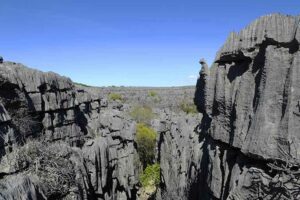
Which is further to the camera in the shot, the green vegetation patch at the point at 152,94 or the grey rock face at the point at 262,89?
the green vegetation patch at the point at 152,94

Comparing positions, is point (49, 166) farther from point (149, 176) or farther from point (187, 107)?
point (187, 107)

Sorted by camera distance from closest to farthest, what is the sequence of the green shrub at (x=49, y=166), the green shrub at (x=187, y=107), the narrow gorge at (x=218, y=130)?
the narrow gorge at (x=218, y=130) < the green shrub at (x=49, y=166) < the green shrub at (x=187, y=107)

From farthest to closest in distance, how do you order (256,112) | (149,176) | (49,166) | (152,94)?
(152,94) → (149,176) → (49,166) → (256,112)

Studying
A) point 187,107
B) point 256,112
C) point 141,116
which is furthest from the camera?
point 187,107

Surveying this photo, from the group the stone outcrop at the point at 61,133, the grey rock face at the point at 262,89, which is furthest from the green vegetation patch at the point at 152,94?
the grey rock face at the point at 262,89

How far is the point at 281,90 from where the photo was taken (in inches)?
417

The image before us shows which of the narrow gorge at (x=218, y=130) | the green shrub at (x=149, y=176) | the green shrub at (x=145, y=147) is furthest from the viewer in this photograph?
the green shrub at (x=145, y=147)

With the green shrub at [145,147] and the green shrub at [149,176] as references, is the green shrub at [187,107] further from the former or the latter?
the green shrub at [149,176]

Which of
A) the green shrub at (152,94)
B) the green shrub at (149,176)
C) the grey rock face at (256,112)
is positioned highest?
the grey rock face at (256,112)

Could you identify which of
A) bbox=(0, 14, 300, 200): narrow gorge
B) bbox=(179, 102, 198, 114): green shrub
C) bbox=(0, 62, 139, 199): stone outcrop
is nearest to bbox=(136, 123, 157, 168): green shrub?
bbox=(0, 62, 139, 199): stone outcrop

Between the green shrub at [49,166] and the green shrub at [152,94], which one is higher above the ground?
the green shrub at [49,166]

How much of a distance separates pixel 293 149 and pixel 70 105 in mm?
16094

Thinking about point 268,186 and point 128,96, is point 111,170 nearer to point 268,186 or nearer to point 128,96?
point 268,186

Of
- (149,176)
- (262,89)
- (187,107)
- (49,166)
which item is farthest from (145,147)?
(187,107)
